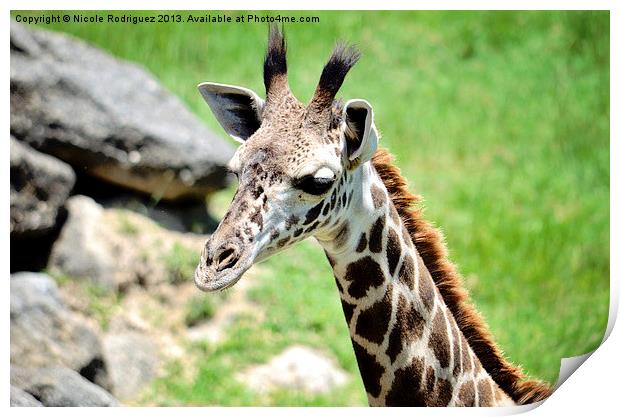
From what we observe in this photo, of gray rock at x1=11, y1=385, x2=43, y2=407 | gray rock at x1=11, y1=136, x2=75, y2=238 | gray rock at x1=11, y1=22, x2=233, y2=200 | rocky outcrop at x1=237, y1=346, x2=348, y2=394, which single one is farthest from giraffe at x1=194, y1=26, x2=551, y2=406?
gray rock at x1=11, y1=22, x2=233, y2=200

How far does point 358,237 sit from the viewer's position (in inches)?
92.6

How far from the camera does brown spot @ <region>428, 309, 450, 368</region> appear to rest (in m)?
2.44

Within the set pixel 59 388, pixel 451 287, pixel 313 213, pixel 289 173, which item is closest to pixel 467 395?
pixel 451 287

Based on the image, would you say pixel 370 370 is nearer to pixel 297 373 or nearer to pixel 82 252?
pixel 297 373

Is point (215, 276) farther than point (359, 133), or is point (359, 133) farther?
point (359, 133)

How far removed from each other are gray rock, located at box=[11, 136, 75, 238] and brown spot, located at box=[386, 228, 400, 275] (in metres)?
1.91

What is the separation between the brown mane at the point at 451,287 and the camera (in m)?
2.51

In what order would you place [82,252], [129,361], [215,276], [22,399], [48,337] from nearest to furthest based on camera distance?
[215,276] < [22,399] < [48,337] < [129,361] < [82,252]

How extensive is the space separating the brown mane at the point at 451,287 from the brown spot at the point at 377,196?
101mm

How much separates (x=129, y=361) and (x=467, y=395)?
5.85ft

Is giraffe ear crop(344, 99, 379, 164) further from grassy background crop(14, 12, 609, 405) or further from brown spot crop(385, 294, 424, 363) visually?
grassy background crop(14, 12, 609, 405)
